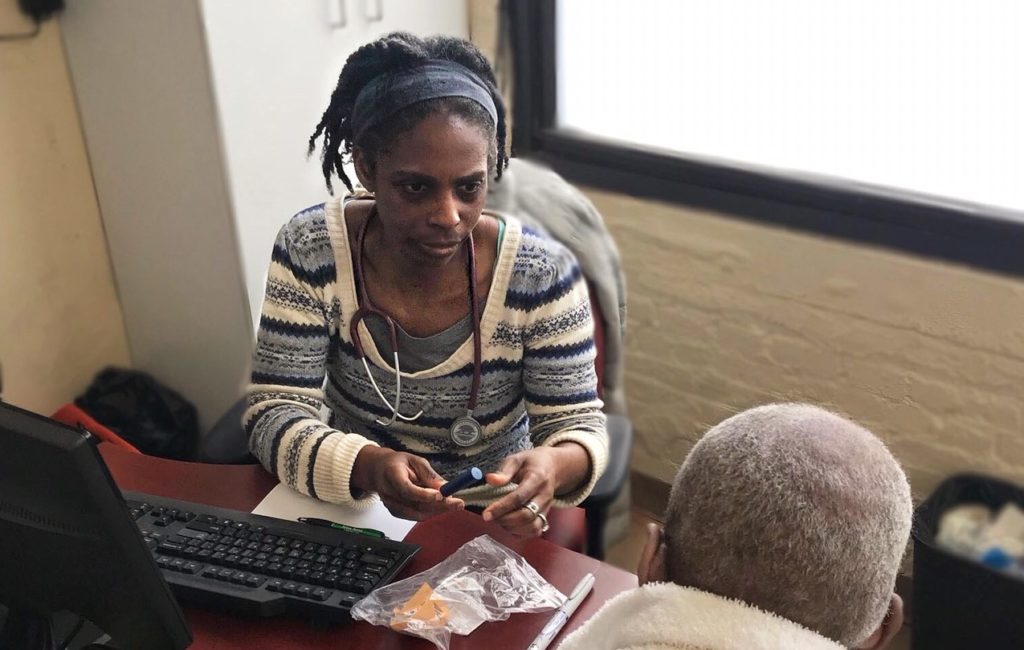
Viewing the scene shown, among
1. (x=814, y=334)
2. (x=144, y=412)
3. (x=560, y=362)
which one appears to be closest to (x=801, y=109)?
(x=814, y=334)

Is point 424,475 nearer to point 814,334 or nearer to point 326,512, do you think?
point 326,512

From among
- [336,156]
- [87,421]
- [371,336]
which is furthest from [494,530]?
[87,421]

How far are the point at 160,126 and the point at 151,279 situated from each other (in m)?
0.36

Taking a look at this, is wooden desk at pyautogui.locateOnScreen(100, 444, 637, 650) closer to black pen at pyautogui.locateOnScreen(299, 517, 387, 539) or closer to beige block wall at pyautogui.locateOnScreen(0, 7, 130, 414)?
black pen at pyautogui.locateOnScreen(299, 517, 387, 539)

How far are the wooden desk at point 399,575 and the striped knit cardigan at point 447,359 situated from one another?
0.08 m

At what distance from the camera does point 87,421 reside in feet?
5.74

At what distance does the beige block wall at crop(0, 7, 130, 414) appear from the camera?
5.72ft

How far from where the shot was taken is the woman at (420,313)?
43.8 inches

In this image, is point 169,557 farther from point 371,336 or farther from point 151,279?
point 151,279

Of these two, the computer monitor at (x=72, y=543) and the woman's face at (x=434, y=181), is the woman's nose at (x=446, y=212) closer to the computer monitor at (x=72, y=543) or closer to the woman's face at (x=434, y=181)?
the woman's face at (x=434, y=181)

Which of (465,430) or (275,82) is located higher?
(275,82)

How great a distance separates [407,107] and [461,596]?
0.57 metres

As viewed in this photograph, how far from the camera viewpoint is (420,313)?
1.24 m

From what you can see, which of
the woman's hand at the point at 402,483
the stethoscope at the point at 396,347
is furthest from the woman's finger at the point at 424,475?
the stethoscope at the point at 396,347
